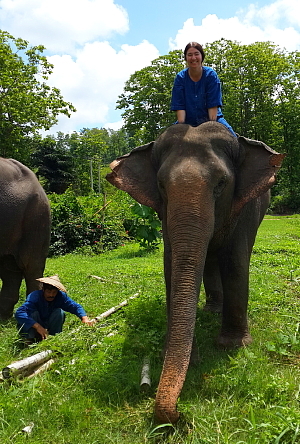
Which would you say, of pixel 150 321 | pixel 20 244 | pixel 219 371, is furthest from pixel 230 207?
pixel 20 244

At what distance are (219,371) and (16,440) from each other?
5.77 ft

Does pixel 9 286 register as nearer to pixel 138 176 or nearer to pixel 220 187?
pixel 138 176

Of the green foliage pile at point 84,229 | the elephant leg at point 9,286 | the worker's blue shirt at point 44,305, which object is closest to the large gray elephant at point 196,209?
the worker's blue shirt at point 44,305

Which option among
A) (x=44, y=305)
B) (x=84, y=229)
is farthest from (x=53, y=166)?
(x=44, y=305)

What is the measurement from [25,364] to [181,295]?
1703 mm

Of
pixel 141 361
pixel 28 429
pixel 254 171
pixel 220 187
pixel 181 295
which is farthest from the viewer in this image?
pixel 254 171

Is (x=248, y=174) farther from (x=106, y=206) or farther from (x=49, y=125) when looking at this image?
(x=49, y=125)

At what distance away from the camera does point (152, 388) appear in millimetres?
3469

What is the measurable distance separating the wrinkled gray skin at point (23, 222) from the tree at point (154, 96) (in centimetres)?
2976

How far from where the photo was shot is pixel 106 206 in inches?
655

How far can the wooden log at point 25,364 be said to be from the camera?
3.61 m

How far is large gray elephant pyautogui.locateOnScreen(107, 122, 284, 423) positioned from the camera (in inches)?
119

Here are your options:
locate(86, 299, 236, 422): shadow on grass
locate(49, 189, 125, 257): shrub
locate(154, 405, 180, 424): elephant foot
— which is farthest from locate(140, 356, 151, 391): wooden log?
locate(49, 189, 125, 257): shrub

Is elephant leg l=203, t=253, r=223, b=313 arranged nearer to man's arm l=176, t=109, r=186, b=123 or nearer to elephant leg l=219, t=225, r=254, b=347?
elephant leg l=219, t=225, r=254, b=347
